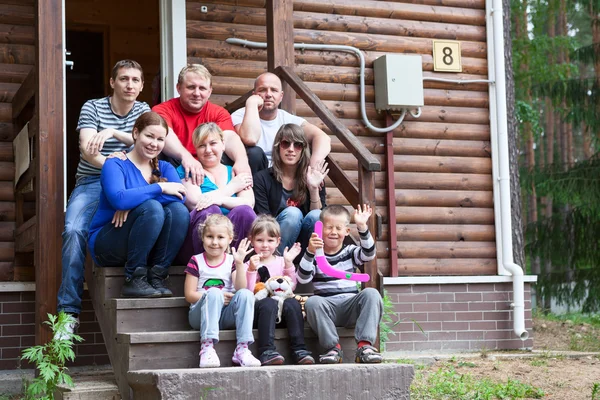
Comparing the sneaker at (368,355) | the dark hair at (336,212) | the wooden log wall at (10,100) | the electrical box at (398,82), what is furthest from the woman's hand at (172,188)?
the electrical box at (398,82)

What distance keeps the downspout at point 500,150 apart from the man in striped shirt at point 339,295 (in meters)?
3.49

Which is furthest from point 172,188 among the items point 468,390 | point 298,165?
point 468,390

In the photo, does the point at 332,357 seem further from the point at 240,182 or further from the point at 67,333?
the point at 67,333

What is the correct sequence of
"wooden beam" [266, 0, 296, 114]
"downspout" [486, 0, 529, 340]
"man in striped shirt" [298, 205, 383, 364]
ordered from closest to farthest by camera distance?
1. "man in striped shirt" [298, 205, 383, 364]
2. "wooden beam" [266, 0, 296, 114]
3. "downspout" [486, 0, 529, 340]

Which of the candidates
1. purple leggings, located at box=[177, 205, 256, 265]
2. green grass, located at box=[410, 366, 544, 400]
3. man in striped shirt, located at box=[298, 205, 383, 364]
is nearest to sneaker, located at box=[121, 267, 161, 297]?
purple leggings, located at box=[177, 205, 256, 265]

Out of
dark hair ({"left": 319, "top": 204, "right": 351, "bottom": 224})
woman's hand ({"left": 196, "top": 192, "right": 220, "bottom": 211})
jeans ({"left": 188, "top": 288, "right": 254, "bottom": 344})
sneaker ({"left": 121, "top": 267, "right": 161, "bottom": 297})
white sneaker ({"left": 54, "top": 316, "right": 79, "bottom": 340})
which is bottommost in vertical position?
white sneaker ({"left": 54, "top": 316, "right": 79, "bottom": 340})

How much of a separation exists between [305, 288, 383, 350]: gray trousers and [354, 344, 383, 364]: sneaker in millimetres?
60

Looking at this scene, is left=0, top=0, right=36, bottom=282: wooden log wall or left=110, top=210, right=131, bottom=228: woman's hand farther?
left=0, top=0, right=36, bottom=282: wooden log wall

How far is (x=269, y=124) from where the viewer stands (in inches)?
223

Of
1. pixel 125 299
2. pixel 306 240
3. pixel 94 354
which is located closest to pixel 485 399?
pixel 306 240

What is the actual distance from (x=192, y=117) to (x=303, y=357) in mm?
1792

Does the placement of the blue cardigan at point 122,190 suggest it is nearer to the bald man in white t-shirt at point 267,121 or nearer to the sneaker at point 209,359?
the bald man in white t-shirt at point 267,121

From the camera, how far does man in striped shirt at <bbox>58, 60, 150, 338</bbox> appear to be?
4.85 m

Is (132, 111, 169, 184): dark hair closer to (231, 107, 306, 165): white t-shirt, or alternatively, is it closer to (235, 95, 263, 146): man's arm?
(235, 95, 263, 146): man's arm
